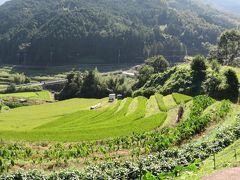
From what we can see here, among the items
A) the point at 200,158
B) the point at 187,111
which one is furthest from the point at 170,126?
the point at 200,158

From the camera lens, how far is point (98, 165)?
3500cm

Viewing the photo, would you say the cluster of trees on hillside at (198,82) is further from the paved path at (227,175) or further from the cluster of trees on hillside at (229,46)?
the cluster of trees on hillside at (229,46)

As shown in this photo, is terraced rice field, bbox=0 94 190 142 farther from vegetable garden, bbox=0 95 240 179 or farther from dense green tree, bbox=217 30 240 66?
dense green tree, bbox=217 30 240 66

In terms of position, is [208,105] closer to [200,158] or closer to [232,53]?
[200,158]

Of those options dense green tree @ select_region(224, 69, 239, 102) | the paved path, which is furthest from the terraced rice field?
the paved path

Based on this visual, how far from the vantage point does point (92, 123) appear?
66.7m

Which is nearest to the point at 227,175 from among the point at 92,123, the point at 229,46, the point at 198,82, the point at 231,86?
the point at 92,123

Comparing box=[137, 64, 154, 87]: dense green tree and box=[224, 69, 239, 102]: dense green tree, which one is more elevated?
box=[224, 69, 239, 102]: dense green tree

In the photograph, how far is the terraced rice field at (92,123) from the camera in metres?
55.0

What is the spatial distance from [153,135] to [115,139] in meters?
4.46

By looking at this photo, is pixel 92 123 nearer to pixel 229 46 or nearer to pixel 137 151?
pixel 137 151

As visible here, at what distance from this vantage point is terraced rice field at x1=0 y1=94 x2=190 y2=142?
5503cm

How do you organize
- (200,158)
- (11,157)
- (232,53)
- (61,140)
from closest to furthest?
(200,158) → (11,157) → (61,140) → (232,53)

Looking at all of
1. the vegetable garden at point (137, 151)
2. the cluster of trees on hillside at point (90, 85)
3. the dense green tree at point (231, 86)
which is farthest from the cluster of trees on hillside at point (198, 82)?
the cluster of trees on hillside at point (90, 85)
